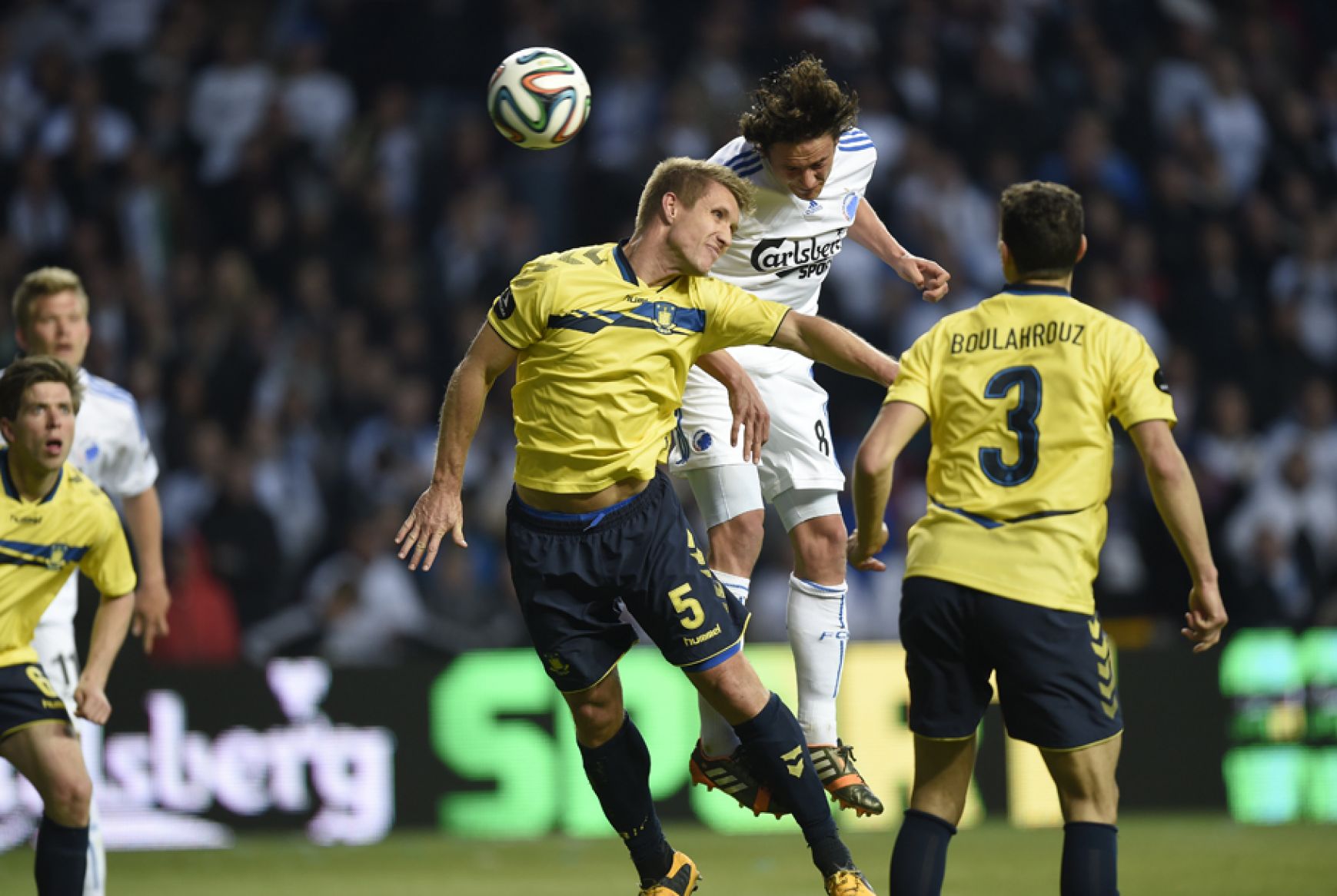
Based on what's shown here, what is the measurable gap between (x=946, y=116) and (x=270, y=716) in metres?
7.72

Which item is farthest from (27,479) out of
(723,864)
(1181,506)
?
(723,864)

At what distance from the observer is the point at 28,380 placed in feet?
22.1

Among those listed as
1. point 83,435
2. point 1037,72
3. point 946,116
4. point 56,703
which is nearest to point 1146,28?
point 1037,72

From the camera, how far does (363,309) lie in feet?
46.7

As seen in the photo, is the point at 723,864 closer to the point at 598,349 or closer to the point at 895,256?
the point at 895,256

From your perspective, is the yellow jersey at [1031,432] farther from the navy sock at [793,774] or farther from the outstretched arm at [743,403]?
the navy sock at [793,774]

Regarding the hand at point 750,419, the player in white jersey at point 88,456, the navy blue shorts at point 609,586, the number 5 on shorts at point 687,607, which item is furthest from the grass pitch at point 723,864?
the hand at point 750,419

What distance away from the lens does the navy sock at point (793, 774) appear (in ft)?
20.9

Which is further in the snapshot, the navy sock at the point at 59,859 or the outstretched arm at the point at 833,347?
the navy sock at the point at 59,859

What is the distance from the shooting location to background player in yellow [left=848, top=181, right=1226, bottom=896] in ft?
18.1

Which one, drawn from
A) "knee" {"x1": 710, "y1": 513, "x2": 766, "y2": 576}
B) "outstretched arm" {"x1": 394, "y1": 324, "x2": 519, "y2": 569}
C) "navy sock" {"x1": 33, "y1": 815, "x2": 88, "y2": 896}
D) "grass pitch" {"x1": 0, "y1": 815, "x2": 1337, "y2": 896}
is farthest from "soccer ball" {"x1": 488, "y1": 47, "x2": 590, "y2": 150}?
"grass pitch" {"x1": 0, "y1": 815, "x2": 1337, "y2": 896}

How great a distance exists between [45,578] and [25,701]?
0.48 m

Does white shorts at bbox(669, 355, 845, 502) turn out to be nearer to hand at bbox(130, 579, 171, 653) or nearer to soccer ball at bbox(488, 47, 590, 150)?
soccer ball at bbox(488, 47, 590, 150)

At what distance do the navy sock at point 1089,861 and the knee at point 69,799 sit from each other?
3.55 m
